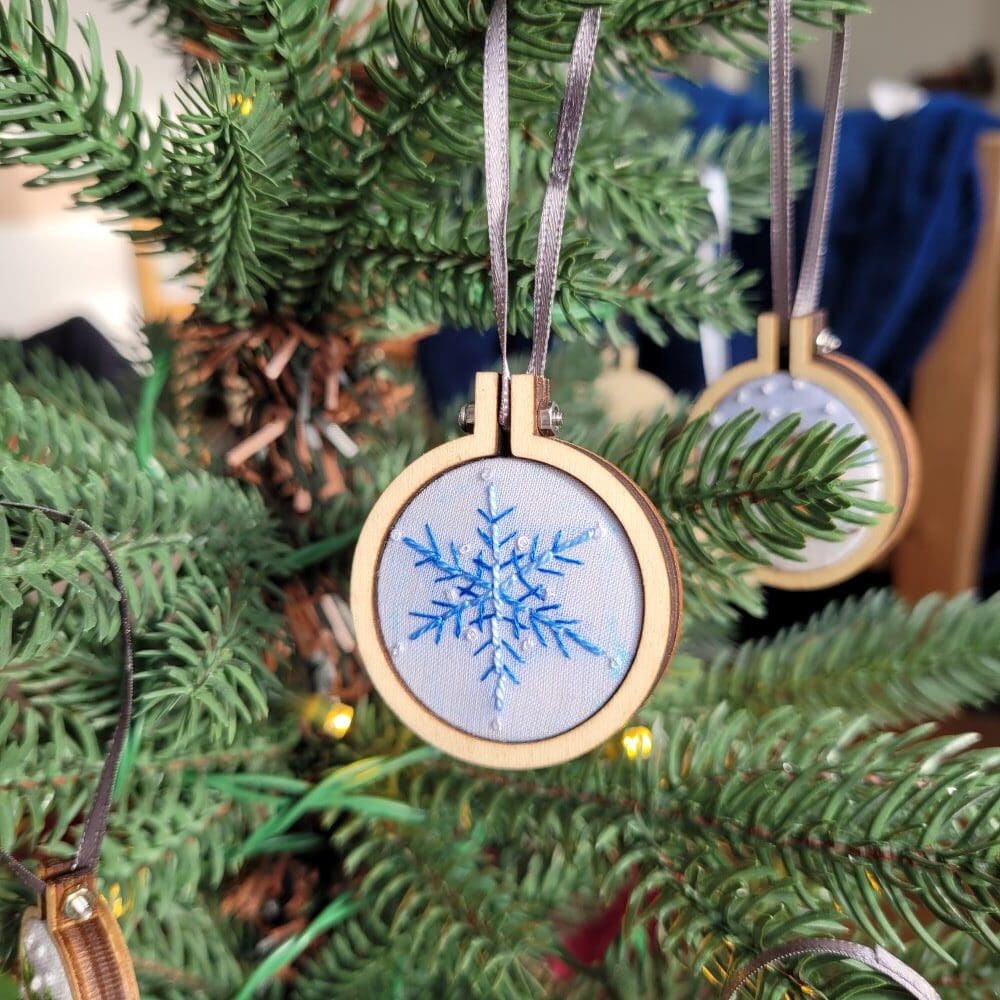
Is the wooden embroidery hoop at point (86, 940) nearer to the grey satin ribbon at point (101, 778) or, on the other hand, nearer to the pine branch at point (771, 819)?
the grey satin ribbon at point (101, 778)

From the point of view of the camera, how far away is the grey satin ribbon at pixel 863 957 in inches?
9.0

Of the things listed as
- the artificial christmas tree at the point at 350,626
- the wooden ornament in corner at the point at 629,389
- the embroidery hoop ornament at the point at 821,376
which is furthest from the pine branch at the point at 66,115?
the wooden ornament in corner at the point at 629,389

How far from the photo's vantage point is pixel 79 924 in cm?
23

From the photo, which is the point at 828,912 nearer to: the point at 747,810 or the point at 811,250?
the point at 747,810

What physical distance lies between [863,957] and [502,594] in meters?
0.13

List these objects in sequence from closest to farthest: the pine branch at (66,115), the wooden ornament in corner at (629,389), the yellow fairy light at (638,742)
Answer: the pine branch at (66,115) → the yellow fairy light at (638,742) → the wooden ornament in corner at (629,389)

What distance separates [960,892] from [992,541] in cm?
90

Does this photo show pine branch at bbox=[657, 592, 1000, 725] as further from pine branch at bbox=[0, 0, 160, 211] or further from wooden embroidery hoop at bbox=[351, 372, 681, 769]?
pine branch at bbox=[0, 0, 160, 211]

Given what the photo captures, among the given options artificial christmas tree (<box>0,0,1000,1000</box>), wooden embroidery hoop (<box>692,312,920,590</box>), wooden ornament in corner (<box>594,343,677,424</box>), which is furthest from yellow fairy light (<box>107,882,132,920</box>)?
wooden ornament in corner (<box>594,343,677,424</box>)

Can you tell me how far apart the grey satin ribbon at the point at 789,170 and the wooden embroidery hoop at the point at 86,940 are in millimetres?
308

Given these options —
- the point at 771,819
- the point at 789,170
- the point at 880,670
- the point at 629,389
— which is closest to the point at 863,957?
the point at 771,819

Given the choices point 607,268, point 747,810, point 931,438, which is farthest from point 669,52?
point 931,438

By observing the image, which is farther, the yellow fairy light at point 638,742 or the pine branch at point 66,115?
the yellow fairy light at point 638,742

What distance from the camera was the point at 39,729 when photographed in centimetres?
30
